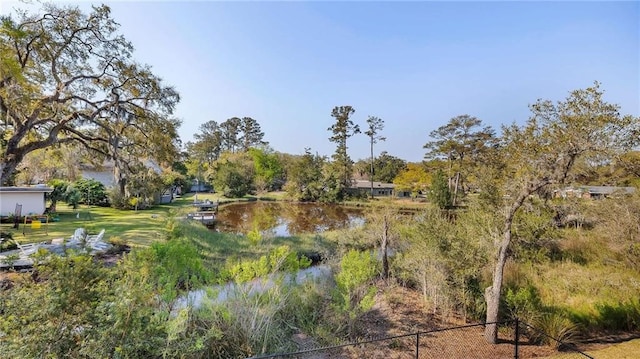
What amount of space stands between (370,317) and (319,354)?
2.42m

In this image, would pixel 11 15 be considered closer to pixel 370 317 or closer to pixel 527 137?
pixel 370 317

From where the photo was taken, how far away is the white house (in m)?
15.8

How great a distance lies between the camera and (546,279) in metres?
9.38

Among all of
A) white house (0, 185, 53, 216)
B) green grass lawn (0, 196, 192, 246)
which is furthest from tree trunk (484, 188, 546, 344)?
white house (0, 185, 53, 216)

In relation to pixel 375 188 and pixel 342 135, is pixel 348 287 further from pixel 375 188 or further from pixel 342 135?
pixel 375 188

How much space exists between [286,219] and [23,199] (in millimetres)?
18640

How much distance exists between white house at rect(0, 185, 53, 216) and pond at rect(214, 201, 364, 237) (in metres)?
10.3

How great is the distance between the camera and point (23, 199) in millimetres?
16297

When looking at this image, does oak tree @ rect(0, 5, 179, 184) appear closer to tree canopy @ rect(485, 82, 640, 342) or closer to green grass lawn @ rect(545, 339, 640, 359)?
tree canopy @ rect(485, 82, 640, 342)

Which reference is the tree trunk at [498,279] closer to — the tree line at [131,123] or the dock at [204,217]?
the tree line at [131,123]

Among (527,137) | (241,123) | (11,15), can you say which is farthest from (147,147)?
(241,123)

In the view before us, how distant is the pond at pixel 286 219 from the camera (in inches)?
938

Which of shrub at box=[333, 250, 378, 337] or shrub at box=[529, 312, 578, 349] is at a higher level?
shrub at box=[333, 250, 378, 337]

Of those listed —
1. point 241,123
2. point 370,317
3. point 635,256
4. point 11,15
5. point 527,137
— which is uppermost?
point 241,123
